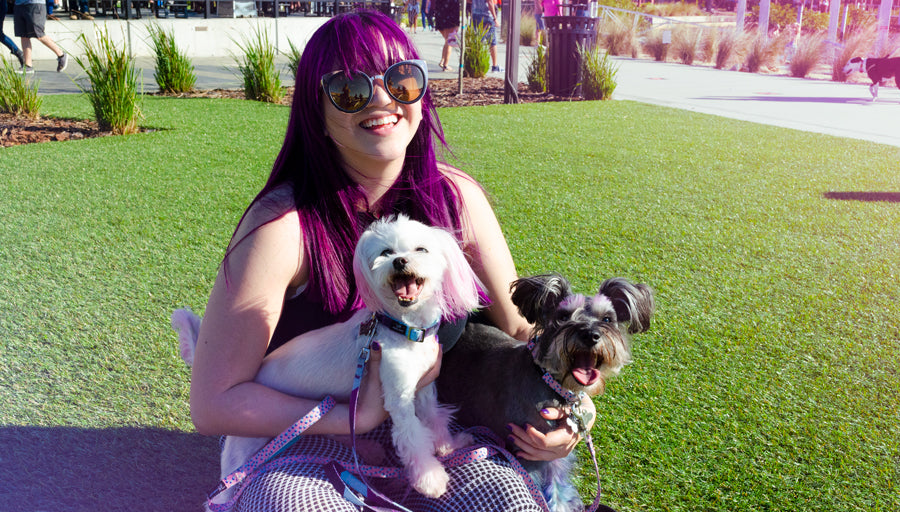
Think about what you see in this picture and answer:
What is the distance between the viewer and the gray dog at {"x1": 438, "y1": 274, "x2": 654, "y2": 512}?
7.29 feet

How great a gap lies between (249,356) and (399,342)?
1.52 feet

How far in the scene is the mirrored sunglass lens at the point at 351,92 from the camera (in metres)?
2.24

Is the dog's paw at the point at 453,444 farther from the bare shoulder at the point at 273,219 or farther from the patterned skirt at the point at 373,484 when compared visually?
the bare shoulder at the point at 273,219

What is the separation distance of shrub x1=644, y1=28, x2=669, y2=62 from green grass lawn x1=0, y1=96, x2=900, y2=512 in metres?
12.5

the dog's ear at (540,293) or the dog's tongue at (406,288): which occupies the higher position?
the dog's tongue at (406,288)

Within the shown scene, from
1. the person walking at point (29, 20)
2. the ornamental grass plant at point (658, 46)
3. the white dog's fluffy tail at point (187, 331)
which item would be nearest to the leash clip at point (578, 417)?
the white dog's fluffy tail at point (187, 331)

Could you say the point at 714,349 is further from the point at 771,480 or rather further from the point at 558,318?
the point at 558,318

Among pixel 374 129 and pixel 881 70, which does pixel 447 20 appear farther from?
pixel 374 129

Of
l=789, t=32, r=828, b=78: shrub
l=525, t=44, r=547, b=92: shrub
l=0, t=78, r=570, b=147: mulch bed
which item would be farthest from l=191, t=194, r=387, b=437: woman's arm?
l=789, t=32, r=828, b=78: shrub

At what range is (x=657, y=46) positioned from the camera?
21328 millimetres

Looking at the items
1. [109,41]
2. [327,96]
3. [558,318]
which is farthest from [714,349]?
[109,41]

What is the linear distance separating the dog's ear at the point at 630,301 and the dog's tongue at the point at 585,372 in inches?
8.2

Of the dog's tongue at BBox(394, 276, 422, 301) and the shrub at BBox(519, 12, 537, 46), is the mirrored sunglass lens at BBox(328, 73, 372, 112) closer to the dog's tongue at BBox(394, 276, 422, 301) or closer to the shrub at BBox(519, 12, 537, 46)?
the dog's tongue at BBox(394, 276, 422, 301)

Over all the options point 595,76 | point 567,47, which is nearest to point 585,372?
point 595,76
